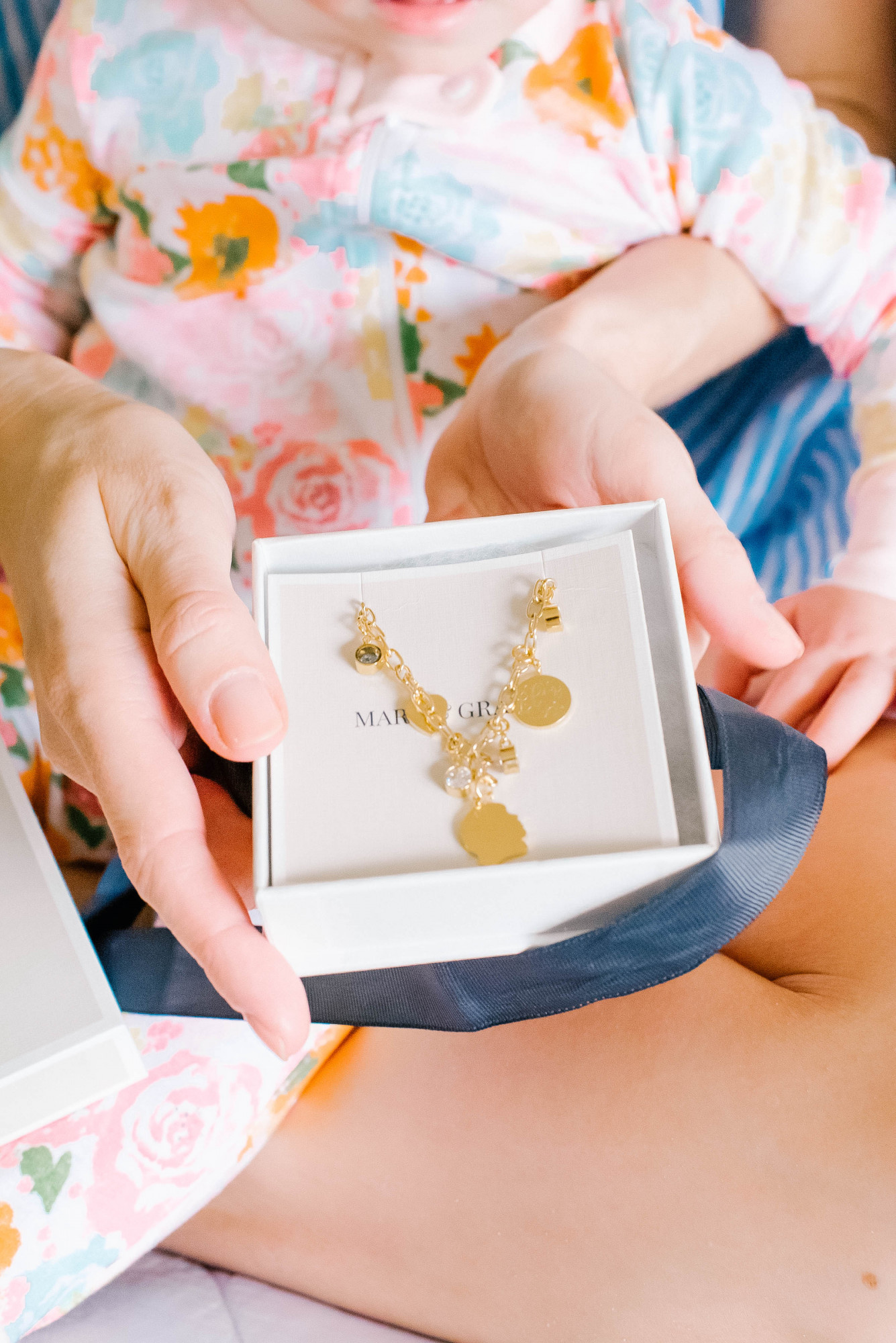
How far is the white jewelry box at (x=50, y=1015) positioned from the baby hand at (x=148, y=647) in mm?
88

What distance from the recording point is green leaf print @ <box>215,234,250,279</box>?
2.78 feet

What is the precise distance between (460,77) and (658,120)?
18 centimetres

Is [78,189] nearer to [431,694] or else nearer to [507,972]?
[431,694]

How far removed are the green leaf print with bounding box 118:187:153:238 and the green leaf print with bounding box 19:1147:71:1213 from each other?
2.50ft

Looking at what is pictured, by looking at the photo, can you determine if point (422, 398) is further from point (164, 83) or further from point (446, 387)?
point (164, 83)

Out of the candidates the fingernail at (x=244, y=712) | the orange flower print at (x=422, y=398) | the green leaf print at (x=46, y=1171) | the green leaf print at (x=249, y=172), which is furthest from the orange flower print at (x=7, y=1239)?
the green leaf print at (x=249, y=172)

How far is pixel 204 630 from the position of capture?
0.44 metres

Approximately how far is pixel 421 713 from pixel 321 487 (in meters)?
0.50

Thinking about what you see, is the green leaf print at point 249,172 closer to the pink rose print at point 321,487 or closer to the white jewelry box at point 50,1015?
the pink rose print at point 321,487

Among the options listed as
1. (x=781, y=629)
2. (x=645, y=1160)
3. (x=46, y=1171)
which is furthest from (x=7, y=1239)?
(x=781, y=629)

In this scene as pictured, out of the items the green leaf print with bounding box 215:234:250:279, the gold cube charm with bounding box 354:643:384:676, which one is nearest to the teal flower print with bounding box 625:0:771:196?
the green leaf print with bounding box 215:234:250:279

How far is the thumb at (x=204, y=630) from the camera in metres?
0.43

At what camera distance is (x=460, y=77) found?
2.58 feet

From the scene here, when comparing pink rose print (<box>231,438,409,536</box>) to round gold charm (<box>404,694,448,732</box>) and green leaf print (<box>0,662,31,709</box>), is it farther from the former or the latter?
round gold charm (<box>404,694,448,732</box>)
